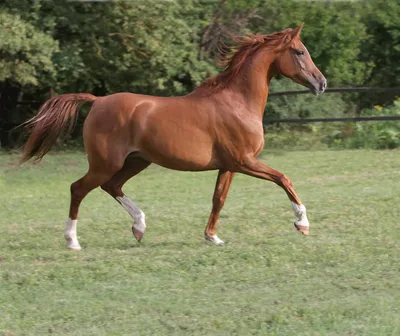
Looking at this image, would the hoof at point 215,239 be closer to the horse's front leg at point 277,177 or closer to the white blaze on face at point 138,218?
the white blaze on face at point 138,218

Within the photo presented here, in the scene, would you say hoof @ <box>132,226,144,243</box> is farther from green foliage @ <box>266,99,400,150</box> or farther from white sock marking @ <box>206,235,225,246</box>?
green foliage @ <box>266,99,400,150</box>

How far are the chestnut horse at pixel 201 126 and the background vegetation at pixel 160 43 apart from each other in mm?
9209

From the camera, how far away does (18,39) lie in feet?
56.4

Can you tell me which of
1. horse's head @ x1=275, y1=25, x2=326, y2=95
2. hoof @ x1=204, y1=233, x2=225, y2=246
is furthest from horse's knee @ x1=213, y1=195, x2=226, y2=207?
horse's head @ x1=275, y1=25, x2=326, y2=95

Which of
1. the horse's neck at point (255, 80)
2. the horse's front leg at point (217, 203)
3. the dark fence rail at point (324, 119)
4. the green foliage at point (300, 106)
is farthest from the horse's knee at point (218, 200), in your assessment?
the green foliage at point (300, 106)

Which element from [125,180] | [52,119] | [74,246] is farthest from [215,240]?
[52,119]

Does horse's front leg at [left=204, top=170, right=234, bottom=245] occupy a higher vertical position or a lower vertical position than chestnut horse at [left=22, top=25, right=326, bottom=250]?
lower

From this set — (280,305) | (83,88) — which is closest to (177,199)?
(280,305)

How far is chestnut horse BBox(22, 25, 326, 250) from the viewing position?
8477 mm

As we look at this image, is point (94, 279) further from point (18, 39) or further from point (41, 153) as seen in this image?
point (18, 39)

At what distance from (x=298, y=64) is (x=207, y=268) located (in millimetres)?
2476

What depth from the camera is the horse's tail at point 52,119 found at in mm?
8922

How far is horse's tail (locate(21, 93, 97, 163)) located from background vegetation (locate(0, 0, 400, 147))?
28.2 ft

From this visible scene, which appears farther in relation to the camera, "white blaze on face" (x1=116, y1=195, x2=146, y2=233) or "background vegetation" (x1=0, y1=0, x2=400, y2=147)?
"background vegetation" (x1=0, y1=0, x2=400, y2=147)
